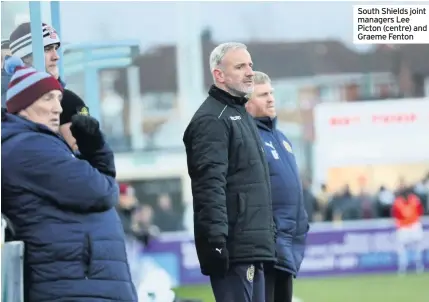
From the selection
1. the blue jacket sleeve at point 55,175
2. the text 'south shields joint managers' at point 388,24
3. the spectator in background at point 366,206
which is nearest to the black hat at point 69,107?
the blue jacket sleeve at point 55,175

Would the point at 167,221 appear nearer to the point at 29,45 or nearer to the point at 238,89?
the point at 238,89

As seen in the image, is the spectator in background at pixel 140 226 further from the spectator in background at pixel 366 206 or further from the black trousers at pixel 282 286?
the black trousers at pixel 282 286

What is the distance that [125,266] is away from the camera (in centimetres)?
378

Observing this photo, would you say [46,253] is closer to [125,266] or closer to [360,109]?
[125,266]

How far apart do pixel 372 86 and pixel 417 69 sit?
151 cm

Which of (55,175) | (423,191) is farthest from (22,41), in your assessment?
(423,191)

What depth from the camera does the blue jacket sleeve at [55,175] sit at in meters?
3.59

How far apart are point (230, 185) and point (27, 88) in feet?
3.34

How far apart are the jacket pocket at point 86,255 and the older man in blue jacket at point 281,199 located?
1.21m

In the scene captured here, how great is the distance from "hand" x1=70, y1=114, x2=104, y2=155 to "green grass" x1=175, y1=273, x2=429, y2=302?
300 inches

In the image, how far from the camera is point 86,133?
371cm

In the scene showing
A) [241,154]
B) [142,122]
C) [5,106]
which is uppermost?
[5,106]

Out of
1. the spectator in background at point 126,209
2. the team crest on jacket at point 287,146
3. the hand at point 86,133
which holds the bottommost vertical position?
the spectator in background at point 126,209

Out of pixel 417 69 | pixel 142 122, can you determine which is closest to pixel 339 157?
pixel 417 69
